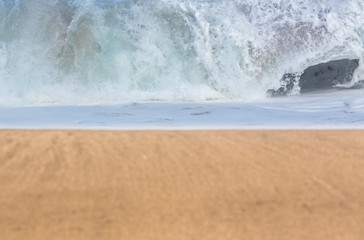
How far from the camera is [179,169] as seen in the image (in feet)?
5.64

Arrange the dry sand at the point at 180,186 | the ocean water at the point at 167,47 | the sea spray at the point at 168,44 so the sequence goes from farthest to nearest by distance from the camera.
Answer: the sea spray at the point at 168,44
the ocean water at the point at 167,47
the dry sand at the point at 180,186

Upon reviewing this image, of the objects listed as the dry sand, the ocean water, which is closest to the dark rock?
the ocean water

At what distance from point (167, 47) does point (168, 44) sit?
0.10 feet

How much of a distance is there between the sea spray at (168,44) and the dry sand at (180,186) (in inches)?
89.7

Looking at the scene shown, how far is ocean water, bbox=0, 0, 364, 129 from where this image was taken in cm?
424

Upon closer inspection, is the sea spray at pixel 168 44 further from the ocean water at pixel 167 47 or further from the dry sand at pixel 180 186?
the dry sand at pixel 180 186

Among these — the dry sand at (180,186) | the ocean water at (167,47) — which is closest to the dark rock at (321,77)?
the ocean water at (167,47)

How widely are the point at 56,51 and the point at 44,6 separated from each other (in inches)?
23.3

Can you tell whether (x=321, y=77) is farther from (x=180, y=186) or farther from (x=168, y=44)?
(x=180, y=186)

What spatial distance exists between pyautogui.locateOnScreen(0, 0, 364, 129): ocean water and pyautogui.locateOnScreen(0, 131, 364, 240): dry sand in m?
2.00

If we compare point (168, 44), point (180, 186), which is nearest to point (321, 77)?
point (168, 44)

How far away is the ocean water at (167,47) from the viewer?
4.24m

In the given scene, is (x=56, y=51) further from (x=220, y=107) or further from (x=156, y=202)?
(x=156, y=202)

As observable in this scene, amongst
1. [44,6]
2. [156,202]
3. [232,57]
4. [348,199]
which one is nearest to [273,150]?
[348,199]
